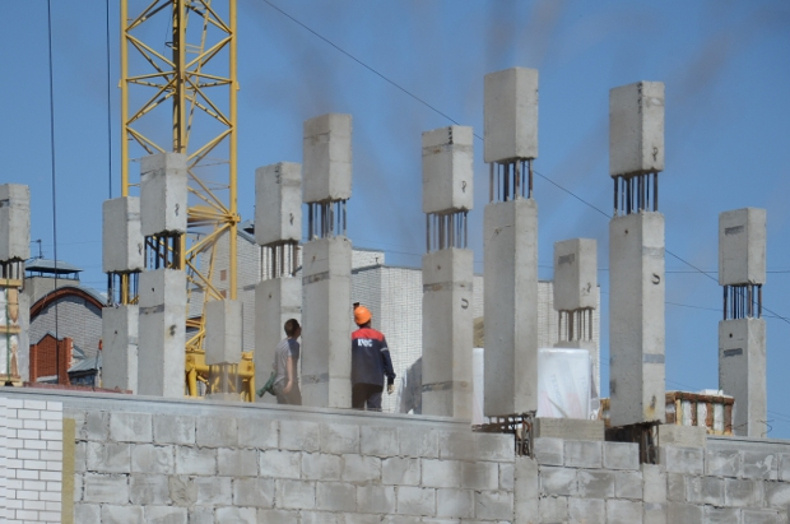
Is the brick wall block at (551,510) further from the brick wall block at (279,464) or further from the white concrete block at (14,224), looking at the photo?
the white concrete block at (14,224)

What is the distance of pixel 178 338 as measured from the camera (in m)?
22.4

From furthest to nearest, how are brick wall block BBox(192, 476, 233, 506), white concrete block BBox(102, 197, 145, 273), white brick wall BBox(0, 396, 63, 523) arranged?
1. white concrete block BBox(102, 197, 145, 273)
2. brick wall block BBox(192, 476, 233, 506)
3. white brick wall BBox(0, 396, 63, 523)

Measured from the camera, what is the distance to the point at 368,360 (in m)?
19.6

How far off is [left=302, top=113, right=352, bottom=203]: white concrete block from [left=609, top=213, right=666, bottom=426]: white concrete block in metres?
2.94

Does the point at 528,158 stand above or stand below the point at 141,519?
above

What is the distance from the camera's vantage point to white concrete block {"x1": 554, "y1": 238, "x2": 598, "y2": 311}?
24.9 metres

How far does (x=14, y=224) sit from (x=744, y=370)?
30.6ft

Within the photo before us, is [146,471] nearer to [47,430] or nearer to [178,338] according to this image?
[47,430]

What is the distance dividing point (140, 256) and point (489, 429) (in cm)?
869

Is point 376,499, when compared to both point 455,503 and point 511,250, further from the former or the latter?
point 511,250

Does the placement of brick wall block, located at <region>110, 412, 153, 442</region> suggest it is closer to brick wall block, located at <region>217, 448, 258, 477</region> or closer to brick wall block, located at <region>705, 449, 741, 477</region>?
brick wall block, located at <region>217, 448, 258, 477</region>

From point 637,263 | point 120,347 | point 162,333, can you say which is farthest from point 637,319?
point 120,347

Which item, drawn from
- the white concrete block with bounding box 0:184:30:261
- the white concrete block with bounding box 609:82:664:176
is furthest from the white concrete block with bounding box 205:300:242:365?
the white concrete block with bounding box 609:82:664:176

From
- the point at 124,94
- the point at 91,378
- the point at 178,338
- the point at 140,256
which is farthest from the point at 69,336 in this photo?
the point at 178,338
